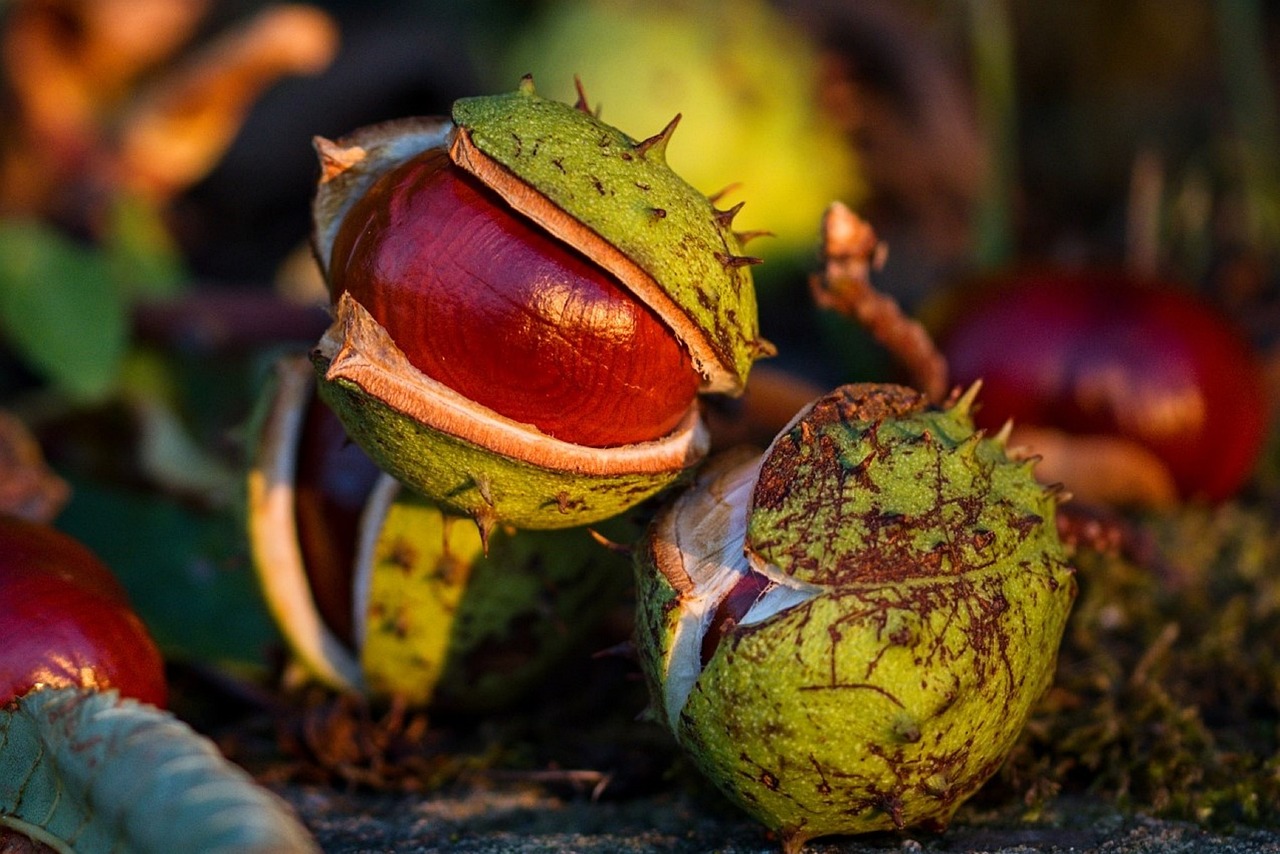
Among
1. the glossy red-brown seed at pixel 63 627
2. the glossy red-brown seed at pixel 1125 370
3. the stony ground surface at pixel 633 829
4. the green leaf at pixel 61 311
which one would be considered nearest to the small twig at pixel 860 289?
the glossy red-brown seed at pixel 1125 370

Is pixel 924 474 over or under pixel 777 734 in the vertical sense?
over

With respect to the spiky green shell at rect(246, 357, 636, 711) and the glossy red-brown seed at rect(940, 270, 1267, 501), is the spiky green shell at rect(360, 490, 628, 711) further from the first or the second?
the glossy red-brown seed at rect(940, 270, 1267, 501)

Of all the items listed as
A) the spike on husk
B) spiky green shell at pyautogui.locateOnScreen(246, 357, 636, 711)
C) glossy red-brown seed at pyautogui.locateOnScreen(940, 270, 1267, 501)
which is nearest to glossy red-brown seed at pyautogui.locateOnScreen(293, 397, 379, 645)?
spiky green shell at pyautogui.locateOnScreen(246, 357, 636, 711)

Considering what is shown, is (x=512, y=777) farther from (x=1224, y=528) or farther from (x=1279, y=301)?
(x=1279, y=301)

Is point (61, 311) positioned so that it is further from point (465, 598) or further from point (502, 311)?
point (502, 311)

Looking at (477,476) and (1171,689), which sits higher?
(477,476)

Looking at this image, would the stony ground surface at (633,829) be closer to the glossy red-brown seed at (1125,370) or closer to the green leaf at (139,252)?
the glossy red-brown seed at (1125,370)

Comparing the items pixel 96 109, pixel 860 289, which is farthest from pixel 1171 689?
pixel 96 109

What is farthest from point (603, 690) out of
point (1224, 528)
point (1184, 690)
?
point (1224, 528)
